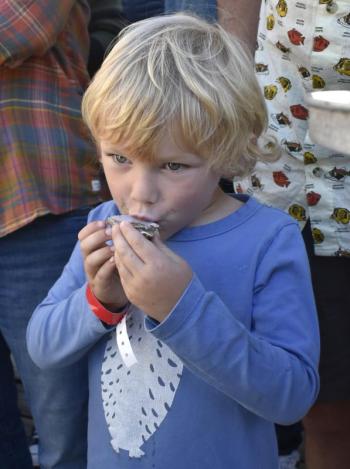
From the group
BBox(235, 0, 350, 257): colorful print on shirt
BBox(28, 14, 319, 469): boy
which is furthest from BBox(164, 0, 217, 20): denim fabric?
BBox(28, 14, 319, 469): boy

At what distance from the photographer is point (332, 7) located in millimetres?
1521

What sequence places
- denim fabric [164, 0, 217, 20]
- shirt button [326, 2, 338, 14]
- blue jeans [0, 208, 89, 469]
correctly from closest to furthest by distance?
shirt button [326, 2, 338, 14], blue jeans [0, 208, 89, 469], denim fabric [164, 0, 217, 20]

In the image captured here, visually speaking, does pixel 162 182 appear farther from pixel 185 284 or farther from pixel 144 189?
pixel 185 284

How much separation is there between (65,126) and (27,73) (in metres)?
0.16

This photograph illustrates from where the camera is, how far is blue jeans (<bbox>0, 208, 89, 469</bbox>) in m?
1.79

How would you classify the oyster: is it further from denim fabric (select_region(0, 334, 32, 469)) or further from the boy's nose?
denim fabric (select_region(0, 334, 32, 469))

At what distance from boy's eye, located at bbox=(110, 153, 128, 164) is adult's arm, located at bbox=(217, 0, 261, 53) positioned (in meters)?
0.78

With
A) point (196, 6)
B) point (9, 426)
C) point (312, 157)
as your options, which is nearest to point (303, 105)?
point (312, 157)

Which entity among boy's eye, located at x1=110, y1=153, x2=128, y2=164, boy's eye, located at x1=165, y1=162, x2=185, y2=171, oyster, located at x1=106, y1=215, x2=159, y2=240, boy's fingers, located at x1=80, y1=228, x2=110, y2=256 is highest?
boy's eye, located at x1=165, y1=162, x2=185, y2=171

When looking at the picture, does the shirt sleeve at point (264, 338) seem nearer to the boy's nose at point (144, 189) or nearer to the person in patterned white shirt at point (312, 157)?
the boy's nose at point (144, 189)

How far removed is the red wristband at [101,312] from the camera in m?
1.28

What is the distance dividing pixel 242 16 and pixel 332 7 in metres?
0.39

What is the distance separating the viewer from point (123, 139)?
1197mm

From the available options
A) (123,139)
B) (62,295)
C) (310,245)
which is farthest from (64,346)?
(310,245)
